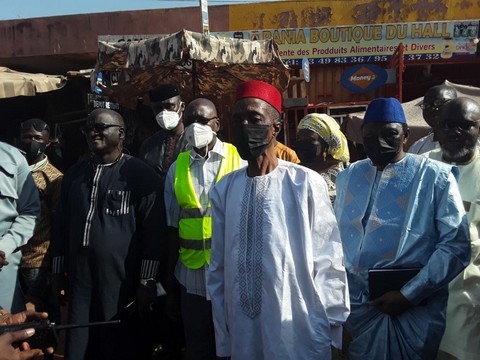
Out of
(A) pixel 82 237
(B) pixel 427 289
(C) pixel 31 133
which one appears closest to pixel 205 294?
(A) pixel 82 237

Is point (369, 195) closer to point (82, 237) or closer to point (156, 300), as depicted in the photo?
point (156, 300)

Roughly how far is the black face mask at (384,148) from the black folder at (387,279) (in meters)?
0.61

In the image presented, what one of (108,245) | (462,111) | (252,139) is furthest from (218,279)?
(462,111)

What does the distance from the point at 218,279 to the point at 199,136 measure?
1272mm

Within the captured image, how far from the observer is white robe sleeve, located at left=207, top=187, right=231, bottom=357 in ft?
9.20

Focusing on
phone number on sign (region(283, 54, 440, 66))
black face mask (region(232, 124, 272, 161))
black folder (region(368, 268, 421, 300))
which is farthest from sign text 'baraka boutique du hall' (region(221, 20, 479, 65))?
black folder (region(368, 268, 421, 300))

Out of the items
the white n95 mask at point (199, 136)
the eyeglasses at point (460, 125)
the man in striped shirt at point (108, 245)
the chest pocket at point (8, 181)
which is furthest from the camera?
the white n95 mask at point (199, 136)

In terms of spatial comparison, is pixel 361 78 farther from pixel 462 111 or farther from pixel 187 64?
pixel 462 111

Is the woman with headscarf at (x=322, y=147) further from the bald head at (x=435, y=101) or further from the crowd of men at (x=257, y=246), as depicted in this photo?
the crowd of men at (x=257, y=246)

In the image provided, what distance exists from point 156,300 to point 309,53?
770 cm

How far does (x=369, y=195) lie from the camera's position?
302cm

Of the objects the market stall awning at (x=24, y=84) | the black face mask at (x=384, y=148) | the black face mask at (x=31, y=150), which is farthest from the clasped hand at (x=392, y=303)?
the market stall awning at (x=24, y=84)

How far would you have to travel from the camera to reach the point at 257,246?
2654 mm

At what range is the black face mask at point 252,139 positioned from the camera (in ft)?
8.98
